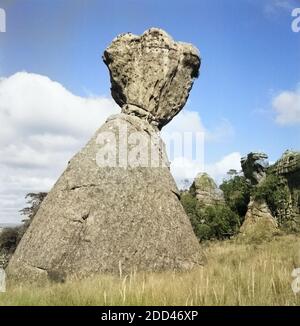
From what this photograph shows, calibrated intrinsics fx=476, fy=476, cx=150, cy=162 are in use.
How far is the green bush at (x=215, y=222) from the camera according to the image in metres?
33.9

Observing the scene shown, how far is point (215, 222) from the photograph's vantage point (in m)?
34.9

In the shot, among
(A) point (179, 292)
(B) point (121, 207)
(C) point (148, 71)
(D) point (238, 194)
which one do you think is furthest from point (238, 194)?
(A) point (179, 292)

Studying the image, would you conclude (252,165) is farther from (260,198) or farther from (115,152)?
(115,152)

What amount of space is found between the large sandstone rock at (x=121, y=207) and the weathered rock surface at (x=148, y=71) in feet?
0.09

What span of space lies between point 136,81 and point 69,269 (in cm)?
555

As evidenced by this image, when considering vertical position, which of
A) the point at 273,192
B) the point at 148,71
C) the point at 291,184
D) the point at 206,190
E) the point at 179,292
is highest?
the point at 148,71

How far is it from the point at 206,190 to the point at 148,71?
1395 inches

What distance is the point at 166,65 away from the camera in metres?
12.7

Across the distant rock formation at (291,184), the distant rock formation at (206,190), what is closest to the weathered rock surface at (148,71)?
the distant rock formation at (291,184)

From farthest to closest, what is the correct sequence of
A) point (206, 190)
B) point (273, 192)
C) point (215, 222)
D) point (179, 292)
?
point (206, 190) → point (273, 192) → point (215, 222) → point (179, 292)

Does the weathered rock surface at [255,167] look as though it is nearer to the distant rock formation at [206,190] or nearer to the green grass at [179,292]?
the distant rock formation at [206,190]

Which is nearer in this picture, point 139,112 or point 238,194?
point 139,112

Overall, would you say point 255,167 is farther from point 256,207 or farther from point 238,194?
point 256,207
